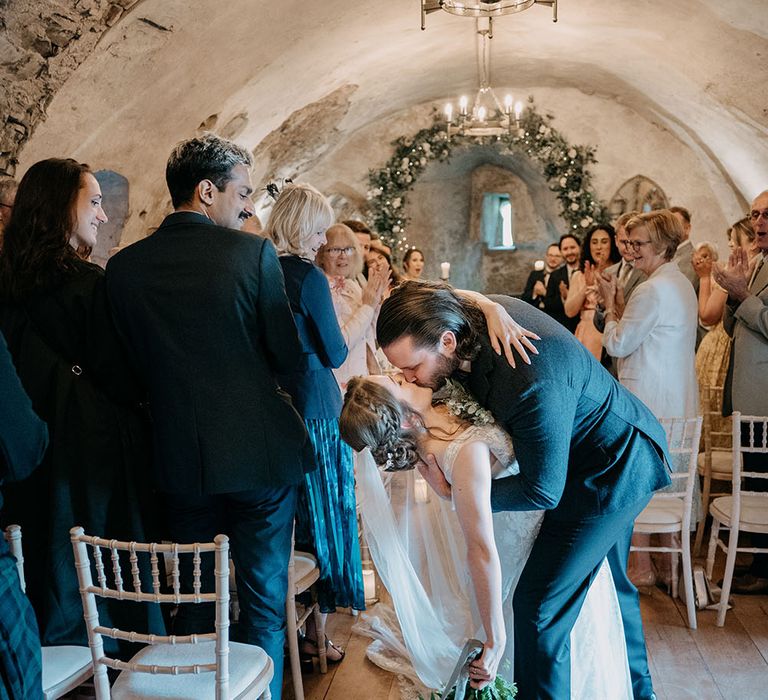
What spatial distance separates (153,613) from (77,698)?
856 mm

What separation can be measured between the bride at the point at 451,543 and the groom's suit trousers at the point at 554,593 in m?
0.09

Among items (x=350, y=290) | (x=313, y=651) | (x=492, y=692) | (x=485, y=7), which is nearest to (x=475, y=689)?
(x=492, y=692)

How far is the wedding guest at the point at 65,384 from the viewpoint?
8.07 feet

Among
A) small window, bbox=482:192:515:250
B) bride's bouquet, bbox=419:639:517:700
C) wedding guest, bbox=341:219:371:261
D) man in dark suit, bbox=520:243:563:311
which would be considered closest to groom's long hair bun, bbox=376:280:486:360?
bride's bouquet, bbox=419:639:517:700

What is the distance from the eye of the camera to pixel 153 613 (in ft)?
8.29

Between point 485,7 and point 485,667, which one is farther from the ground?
point 485,7

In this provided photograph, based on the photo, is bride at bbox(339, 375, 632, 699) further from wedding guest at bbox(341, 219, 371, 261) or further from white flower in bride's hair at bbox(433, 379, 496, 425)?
wedding guest at bbox(341, 219, 371, 261)

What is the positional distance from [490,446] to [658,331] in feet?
7.48

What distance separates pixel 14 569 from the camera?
181 centimetres

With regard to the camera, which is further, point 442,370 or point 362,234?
point 362,234

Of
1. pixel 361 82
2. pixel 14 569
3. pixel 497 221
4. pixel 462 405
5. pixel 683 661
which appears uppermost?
pixel 361 82

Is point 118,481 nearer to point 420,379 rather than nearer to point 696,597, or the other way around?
point 420,379

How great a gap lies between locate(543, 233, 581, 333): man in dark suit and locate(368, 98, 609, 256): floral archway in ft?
7.99

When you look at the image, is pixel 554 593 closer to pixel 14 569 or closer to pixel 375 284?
pixel 14 569
